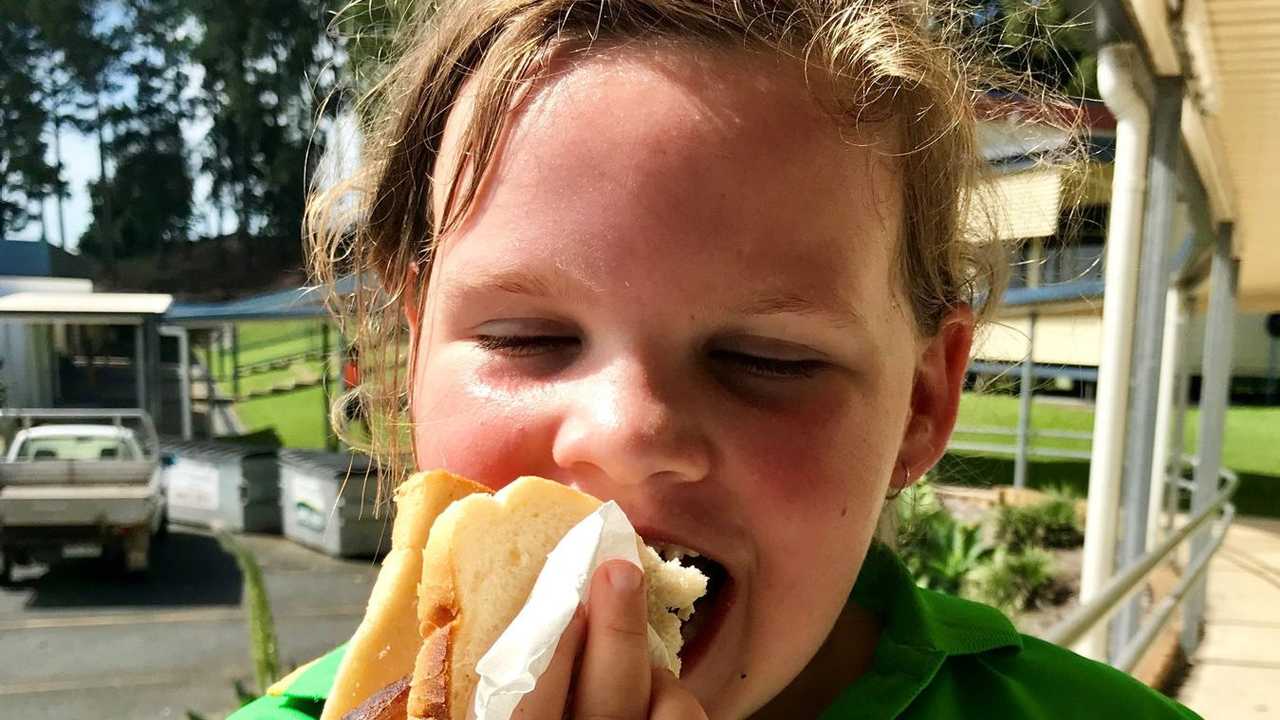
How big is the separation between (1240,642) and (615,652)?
7.89m

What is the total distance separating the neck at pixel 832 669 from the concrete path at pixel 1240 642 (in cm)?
517

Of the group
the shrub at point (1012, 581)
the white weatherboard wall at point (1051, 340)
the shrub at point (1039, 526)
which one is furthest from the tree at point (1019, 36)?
the shrub at point (1039, 526)

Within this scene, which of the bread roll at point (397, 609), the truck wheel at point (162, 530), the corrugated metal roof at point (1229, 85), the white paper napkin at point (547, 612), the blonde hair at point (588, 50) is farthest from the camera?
the truck wheel at point (162, 530)

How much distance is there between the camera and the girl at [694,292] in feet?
2.95

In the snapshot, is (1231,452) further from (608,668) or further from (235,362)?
(608,668)

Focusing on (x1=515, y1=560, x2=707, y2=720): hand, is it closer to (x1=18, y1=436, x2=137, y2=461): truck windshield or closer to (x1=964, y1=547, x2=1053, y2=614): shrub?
(x1=18, y1=436, x2=137, y2=461): truck windshield

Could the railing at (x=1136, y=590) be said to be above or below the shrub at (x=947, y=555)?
above

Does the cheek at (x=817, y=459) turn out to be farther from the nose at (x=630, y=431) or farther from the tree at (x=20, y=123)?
the tree at (x=20, y=123)

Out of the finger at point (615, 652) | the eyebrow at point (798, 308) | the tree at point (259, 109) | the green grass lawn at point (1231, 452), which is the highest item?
the tree at point (259, 109)

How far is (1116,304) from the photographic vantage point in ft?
13.0

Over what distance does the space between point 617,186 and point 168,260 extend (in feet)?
16.5

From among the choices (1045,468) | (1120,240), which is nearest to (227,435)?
(1120,240)

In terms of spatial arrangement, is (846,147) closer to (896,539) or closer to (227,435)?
(896,539)

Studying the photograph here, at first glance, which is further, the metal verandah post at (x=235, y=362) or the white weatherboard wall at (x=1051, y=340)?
the metal verandah post at (x=235, y=362)
